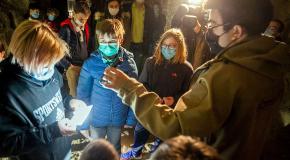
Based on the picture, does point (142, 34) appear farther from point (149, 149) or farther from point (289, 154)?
point (289, 154)

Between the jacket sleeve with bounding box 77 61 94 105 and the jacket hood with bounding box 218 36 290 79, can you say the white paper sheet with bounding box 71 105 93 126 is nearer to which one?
the jacket sleeve with bounding box 77 61 94 105

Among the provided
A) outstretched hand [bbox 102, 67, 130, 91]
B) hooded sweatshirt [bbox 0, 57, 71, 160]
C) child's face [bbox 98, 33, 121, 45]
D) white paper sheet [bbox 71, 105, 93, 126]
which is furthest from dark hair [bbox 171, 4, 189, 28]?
outstretched hand [bbox 102, 67, 130, 91]

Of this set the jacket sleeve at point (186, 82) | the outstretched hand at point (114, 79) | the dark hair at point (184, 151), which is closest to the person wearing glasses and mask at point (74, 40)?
the jacket sleeve at point (186, 82)

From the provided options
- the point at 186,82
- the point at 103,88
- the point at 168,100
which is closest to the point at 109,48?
the point at 103,88

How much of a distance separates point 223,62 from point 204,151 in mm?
781

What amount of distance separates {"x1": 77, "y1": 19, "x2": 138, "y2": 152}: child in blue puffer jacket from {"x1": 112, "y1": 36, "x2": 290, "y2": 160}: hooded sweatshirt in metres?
1.71

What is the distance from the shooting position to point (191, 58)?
21.7 ft

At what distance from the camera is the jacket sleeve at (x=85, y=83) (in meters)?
3.90

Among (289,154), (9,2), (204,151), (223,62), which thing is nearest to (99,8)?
(9,2)

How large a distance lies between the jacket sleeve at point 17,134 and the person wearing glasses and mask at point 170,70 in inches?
91.1

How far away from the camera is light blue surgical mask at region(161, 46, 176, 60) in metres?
4.48

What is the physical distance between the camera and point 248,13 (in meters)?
2.04

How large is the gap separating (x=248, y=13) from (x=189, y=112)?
2.62 ft

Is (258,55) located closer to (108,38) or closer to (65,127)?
(65,127)
